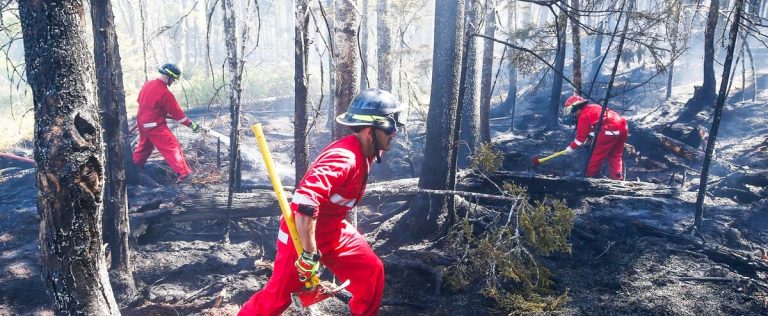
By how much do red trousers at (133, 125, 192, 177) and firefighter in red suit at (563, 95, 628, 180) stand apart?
738 cm

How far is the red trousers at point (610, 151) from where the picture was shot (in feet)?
26.8

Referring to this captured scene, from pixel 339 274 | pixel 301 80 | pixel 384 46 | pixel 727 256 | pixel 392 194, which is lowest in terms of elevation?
pixel 727 256

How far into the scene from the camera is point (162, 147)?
792cm

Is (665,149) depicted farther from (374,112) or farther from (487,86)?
(374,112)

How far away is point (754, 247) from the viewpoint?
5.61 m

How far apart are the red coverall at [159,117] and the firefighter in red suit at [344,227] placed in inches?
206

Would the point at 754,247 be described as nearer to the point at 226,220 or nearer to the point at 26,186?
the point at 226,220

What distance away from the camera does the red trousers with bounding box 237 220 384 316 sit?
352cm

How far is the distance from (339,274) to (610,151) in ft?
21.8

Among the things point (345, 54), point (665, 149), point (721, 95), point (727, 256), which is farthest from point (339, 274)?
point (665, 149)

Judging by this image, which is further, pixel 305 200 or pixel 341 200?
pixel 341 200

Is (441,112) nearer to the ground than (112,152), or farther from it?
farther from it

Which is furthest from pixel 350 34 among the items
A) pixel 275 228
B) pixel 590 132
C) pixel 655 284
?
pixel 590 132

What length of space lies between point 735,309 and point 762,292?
494 millimetres
